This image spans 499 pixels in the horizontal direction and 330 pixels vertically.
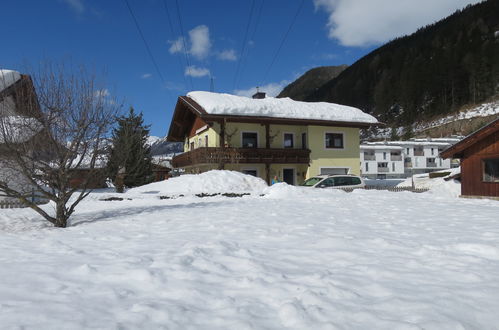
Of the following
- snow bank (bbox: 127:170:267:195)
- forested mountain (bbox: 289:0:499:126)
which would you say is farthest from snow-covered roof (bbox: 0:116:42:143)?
forested mountain (bbox: 289:0:499:126)

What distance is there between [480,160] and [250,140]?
1569 cm

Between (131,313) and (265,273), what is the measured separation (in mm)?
1592

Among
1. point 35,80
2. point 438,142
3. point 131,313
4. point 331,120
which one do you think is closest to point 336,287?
point 131,313

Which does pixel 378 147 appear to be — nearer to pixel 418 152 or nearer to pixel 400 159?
pixel 400 159

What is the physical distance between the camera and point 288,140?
2795cm

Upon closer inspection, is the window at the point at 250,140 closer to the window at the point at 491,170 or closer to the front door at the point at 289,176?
the front door at the point at 289,176

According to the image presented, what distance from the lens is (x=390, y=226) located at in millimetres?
6906

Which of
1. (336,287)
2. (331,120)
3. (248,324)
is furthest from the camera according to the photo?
(331,120)

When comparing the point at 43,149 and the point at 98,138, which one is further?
the point at 98,138

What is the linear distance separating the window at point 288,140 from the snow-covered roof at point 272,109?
6.60 feet

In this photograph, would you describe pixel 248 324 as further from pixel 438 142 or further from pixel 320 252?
pixel 438 142

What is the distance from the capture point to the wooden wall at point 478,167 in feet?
49.0

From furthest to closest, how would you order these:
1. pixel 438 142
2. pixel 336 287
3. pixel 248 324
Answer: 1. pixel 438 142
2. pixel 336 287
3. pixel 248 324

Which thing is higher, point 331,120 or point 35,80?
point 331,120
